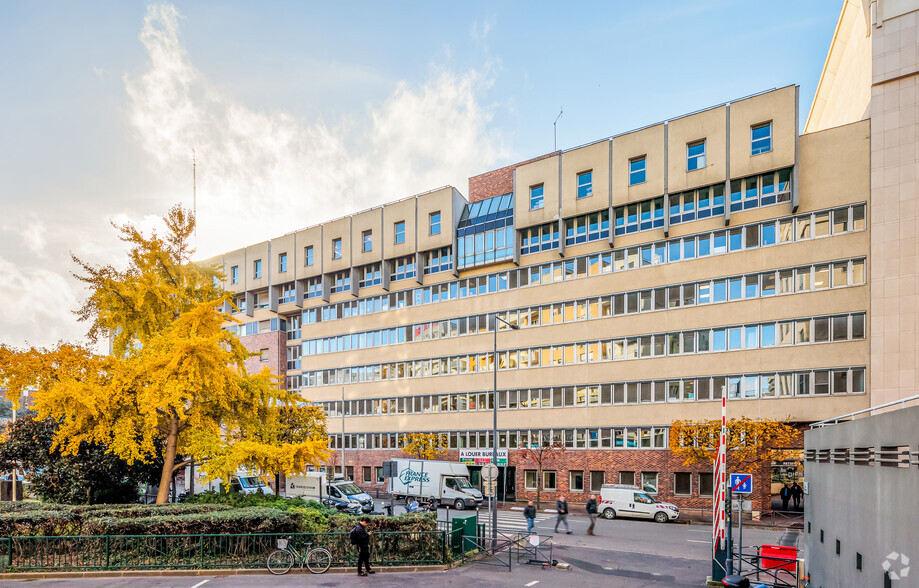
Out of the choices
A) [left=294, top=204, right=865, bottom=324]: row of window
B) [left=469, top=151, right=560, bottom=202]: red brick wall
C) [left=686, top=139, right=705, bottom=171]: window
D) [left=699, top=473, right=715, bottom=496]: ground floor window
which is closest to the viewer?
[left=294, top=204, right=865, bottom=324]: row of window

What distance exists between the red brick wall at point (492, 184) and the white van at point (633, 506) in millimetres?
26945

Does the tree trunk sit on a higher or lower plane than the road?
higher

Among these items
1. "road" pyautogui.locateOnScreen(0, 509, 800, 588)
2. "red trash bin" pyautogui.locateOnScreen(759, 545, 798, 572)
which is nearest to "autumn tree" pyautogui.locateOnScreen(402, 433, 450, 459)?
"road" pyautogui.locateOnScreen(0, 509, 800, 588)

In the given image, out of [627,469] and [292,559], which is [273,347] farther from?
[292,559]

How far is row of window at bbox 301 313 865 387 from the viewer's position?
35.1 m

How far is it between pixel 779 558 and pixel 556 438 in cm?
2825

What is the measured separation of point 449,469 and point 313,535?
21.2m

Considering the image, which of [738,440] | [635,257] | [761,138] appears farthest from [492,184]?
[738,440]

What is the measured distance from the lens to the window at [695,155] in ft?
131

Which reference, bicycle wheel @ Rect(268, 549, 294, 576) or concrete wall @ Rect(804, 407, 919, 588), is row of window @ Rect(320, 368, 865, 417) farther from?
bicycle wheel @ Rect(268, 549, 294, 576)

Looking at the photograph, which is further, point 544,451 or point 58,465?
point 544,451

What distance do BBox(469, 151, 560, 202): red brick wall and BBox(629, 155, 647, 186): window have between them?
439 inches

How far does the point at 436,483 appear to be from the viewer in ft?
124

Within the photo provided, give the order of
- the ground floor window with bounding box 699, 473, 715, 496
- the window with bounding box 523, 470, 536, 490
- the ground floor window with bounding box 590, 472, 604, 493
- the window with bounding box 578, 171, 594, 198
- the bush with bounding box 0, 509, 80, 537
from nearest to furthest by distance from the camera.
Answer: the bush with bounding box 0, 509, 80, 537, the ground floor window with bounding box 699, 473, 715, 496, the ground floor window with bounding box 590, 472, 604, 493, the window with bounding box 578, 171, 594, 198, the window with bounding box 523, 470, 536, 490
